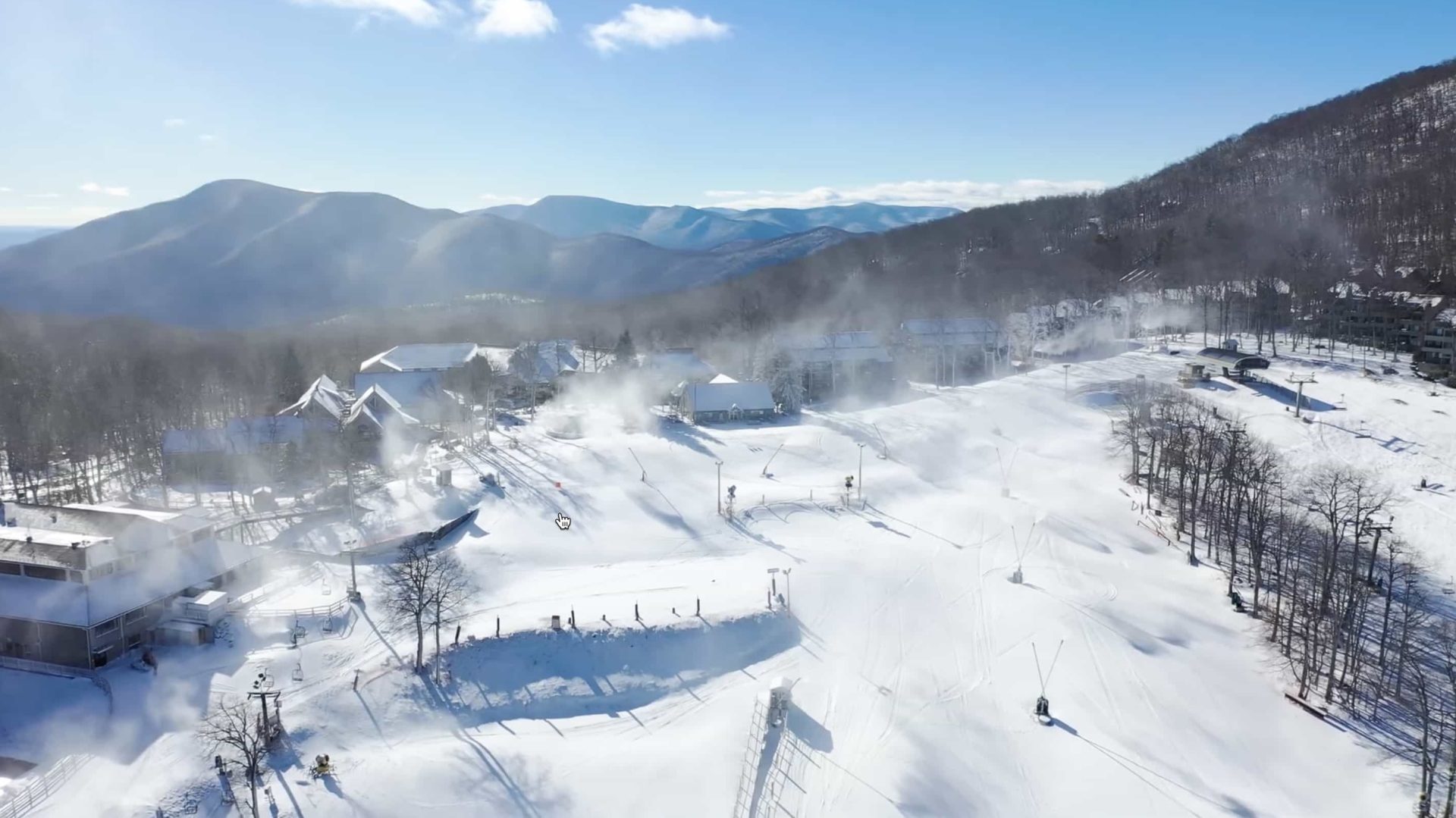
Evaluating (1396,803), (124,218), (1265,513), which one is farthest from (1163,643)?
(124,218)

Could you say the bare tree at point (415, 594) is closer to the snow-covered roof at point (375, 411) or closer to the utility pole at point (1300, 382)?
the snow-covered roof at point (375, 411)

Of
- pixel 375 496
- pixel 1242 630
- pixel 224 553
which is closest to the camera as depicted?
pixel 1242 630

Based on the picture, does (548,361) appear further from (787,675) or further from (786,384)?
(787,675)

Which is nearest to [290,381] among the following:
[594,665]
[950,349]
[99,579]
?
[99,579]

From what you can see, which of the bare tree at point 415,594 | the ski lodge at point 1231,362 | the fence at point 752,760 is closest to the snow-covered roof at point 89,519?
the bare tree at point 415,594

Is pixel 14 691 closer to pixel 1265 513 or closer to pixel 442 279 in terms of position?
pixel 1265 513
